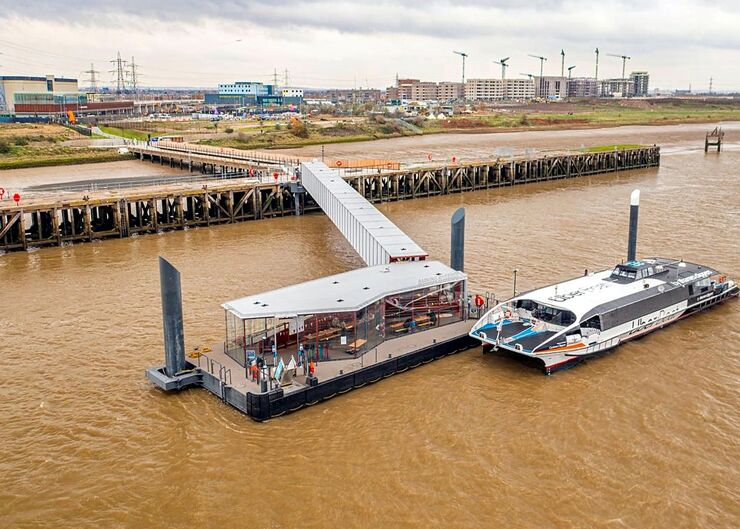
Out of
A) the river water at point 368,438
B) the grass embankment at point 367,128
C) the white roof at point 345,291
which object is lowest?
the river water at point 368,438

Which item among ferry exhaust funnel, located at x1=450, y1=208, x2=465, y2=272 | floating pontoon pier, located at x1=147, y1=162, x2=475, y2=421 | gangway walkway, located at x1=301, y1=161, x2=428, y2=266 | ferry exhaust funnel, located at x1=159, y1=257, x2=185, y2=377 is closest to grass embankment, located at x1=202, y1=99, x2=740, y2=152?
gangway walkway, located at x1=301, y1=161, x2=428, y2=266

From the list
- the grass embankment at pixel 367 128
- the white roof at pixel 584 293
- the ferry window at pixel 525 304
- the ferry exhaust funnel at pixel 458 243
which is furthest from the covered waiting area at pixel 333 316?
the grass embankment at pixel 367 128

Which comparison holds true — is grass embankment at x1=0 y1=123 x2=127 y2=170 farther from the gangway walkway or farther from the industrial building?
the gangway walkway

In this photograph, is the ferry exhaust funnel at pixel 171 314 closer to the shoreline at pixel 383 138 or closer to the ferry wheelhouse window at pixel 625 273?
the ferry wheelhouse window at pixel 625 273

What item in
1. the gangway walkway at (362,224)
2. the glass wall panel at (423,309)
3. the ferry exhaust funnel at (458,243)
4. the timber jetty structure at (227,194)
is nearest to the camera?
the glass wall panel at (423,309)

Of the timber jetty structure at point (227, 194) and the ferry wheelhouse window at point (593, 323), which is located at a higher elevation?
the timber jetty structure at point (227, 194)

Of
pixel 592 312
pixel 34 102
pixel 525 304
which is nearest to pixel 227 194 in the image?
pixel 525 304

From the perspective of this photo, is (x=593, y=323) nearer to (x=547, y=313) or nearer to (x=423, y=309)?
(x=547, y=313)
